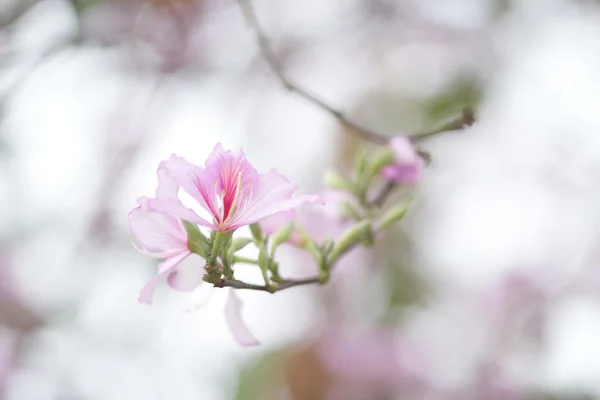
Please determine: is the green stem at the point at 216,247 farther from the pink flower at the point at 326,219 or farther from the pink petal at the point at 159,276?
the pink flower at the point at 326,219

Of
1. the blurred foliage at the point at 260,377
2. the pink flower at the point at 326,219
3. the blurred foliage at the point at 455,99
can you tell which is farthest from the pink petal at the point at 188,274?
the blurred foliage at the point at 260,377

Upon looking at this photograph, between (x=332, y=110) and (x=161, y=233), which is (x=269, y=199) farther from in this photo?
(x=332, y=110)

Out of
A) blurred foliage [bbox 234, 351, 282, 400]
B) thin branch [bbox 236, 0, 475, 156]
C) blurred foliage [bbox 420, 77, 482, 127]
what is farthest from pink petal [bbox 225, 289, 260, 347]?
blurred foliage [bbox 234, 351, 282, 400]

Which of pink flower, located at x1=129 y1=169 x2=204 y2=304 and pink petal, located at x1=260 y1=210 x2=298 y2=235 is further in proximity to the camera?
pink petal, located at x1=260 y1=210 x2=298 y2=235

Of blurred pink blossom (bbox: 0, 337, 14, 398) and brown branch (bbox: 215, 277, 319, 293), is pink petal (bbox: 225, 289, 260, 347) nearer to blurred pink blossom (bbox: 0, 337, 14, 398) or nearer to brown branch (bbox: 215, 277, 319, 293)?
brown branch (bbox: 215, 277, 319, 293)

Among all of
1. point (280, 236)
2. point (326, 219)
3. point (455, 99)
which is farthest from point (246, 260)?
point (455, 99)

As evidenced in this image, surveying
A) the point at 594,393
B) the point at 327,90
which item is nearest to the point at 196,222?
the point at 594,393
